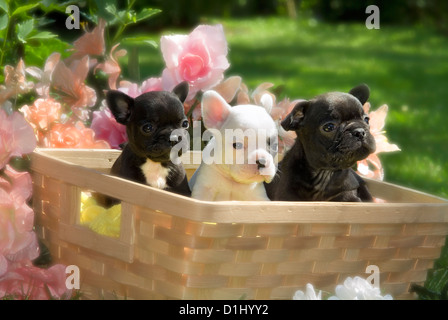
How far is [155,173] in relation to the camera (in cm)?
156

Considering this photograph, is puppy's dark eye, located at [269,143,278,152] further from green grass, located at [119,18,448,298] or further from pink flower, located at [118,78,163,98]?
green grass, located at [119,18,448,298]

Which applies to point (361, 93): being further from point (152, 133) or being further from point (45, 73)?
point (45, 73)

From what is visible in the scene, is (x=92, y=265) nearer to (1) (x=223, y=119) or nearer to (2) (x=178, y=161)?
(2) (x=178, y=161)

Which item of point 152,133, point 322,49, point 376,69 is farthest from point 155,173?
point 322,49

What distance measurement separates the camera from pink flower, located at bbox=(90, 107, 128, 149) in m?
1.88

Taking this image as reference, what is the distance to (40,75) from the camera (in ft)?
6.10

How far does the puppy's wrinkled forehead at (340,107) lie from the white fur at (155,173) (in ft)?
1.13

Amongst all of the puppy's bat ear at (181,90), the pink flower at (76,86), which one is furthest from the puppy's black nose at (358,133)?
the pink flower at (76,86)

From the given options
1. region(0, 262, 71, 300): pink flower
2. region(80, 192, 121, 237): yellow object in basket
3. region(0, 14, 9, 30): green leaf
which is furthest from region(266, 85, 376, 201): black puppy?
region(0, 14, 9, 30): green leaf

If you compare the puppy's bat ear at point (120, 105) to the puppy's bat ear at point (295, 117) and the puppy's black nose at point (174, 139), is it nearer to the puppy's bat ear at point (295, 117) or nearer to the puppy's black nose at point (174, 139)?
the puppy's black nose at point (174, 139)

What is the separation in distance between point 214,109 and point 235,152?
10 cm

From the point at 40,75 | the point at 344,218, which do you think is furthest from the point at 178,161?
the point at 40,75

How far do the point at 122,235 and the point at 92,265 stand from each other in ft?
0.46

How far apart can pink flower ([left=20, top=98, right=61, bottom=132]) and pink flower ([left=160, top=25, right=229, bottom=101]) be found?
0.87 ft
